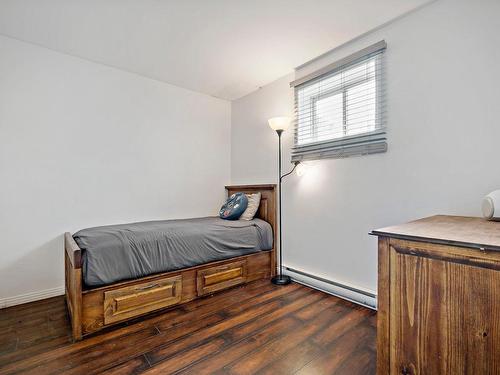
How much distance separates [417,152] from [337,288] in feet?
4.40

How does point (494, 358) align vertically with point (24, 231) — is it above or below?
below

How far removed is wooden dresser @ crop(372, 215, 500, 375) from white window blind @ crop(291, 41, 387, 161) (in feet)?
3.94

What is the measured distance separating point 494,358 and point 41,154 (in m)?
3.24

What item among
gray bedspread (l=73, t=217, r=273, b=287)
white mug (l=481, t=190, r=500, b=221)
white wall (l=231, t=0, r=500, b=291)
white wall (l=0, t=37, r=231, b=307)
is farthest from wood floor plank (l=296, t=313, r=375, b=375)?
white wall (l=0, t=37, r=231, b=307)

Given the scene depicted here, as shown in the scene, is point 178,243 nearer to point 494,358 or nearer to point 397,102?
point 494,358

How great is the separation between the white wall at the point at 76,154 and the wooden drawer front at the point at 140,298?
104cm

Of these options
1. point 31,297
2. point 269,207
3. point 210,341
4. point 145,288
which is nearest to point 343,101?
point 269,207

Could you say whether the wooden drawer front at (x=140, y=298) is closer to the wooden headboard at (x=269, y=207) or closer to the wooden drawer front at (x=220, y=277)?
the wooden drawer front at (x=220, y=277)

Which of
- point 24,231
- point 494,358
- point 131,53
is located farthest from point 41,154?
point 494,358

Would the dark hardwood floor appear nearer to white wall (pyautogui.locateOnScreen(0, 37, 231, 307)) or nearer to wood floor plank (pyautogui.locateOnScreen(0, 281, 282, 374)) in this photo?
wood floor plank (pyautogui.locateOnScreen(0, 281, 282, 374))

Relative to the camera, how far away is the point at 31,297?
2215 millimetres

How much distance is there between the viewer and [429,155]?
1772mm

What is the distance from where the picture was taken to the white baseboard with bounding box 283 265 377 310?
2.04m

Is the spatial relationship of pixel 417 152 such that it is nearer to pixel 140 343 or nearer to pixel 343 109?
pixel 343 109
